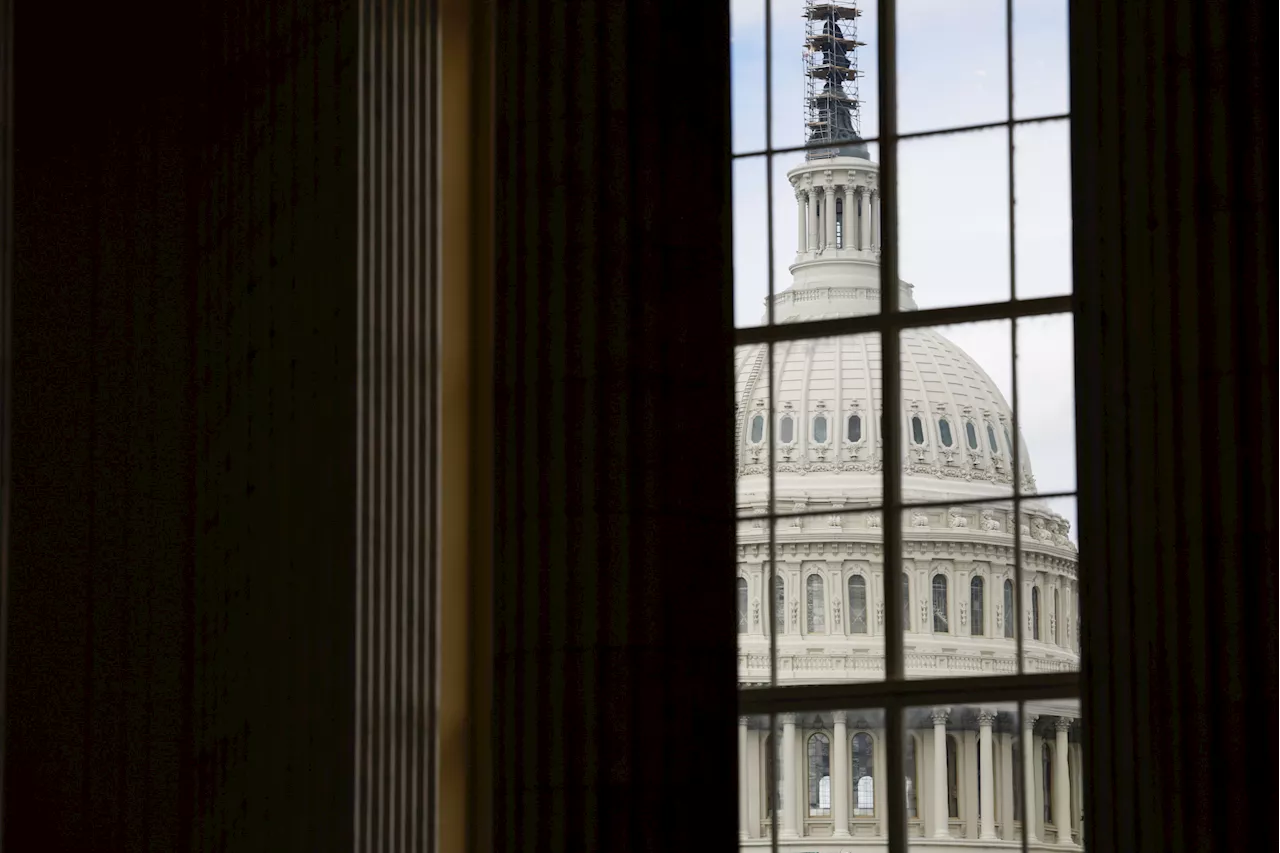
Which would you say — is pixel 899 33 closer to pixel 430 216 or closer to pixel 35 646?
pixel 430 216

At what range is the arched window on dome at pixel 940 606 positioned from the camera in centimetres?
810

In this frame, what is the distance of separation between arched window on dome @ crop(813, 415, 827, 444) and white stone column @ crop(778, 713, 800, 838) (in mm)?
1181

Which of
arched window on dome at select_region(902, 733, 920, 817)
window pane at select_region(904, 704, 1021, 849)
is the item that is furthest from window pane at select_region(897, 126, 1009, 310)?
arched window on dome at select_region(902, 733, 920, 817)

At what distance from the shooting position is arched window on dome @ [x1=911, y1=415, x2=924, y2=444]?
8.30 m

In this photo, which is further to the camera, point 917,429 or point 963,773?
point 917,429

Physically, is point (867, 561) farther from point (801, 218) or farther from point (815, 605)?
point (801, 218)

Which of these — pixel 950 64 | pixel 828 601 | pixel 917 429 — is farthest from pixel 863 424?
pixel 950 64

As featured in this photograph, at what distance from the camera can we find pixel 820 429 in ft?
27.9

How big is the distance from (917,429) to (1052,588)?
91cm

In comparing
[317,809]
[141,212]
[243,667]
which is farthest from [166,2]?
[317,809]

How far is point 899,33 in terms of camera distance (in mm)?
8594

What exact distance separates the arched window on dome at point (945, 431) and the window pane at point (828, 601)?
0.42m

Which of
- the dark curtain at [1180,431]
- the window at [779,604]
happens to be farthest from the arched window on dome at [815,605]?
the dark curtain at [1180,431]

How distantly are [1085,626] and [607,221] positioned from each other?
2385 millimetres
